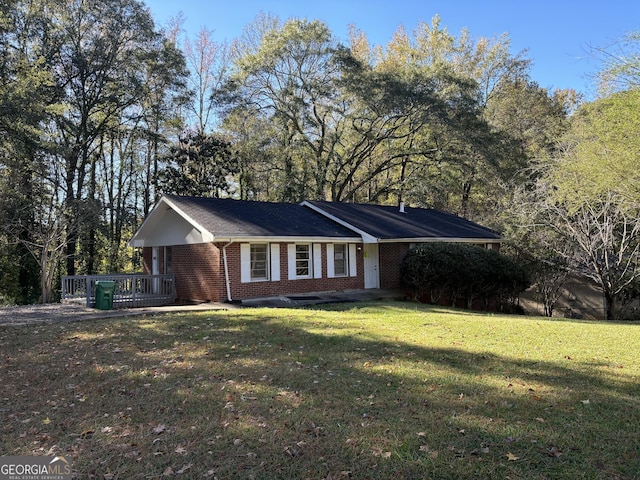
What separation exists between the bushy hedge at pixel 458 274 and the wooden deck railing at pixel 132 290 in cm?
898

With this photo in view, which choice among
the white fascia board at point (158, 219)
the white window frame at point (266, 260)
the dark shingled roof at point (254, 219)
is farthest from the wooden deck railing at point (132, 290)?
the white window frame at point (266, 260)

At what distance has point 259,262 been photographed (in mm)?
15555

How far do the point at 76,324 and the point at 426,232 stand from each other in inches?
549

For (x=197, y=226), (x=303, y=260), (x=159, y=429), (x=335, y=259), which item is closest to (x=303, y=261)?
(x=303, y=260)

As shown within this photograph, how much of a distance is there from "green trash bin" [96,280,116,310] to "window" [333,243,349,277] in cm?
790

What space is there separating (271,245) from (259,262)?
71cm

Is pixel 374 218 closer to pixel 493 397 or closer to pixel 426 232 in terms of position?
pixel 426 232

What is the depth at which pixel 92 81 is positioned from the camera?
2444 centimetres

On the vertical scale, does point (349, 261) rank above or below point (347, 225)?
below

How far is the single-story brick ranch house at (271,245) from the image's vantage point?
14844 mm

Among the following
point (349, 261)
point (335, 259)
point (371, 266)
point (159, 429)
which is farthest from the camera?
point (371, 266)

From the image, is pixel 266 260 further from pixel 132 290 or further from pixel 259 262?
pixel 132 290

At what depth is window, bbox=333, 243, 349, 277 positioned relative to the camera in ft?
57.9

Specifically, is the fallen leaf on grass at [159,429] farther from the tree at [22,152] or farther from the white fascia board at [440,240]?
the white fascia board at [440,240]
